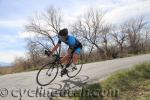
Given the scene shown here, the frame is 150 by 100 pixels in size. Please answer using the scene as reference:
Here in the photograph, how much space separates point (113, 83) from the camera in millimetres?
9453

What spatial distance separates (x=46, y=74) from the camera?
9.89 m

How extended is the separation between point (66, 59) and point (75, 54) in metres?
0.45

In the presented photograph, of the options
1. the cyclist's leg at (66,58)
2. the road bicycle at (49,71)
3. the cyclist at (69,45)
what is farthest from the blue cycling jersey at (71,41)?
the road bicycle at (49,71)

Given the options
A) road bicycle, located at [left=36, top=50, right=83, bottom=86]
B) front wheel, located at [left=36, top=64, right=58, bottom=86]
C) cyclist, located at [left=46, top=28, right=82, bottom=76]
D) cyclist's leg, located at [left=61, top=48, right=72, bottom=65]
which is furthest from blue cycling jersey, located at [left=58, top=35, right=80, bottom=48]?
front wheel, located at [left=36, top=64, right=58, bottom=86]

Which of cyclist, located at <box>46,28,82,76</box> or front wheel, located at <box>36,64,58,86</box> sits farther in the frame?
cyclist, located at <box>46,28,82,76</box>

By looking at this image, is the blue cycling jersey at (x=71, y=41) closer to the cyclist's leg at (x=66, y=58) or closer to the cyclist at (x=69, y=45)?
the cyclist at (x=69, y=45)

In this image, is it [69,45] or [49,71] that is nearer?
[49,71]

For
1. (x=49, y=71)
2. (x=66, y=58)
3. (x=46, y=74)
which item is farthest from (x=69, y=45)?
(x=46, y=74)

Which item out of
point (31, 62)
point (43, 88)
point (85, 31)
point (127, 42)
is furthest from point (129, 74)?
point (127, 42)

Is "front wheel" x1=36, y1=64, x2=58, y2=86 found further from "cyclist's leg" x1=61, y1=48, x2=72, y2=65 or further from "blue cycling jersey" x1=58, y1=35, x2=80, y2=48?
"blue cycling jersey" x1=58, y1=35, x2=80, y2=48

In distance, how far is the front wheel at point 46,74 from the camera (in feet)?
31.7

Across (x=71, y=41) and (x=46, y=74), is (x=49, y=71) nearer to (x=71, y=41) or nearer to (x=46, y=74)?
(x=46, y=74)

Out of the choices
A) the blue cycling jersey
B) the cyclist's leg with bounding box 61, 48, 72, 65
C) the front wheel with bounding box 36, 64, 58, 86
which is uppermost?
the blue cycling jersey

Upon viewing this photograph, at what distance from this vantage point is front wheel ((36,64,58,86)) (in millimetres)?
9672
